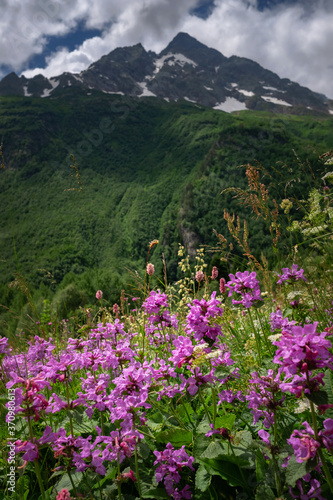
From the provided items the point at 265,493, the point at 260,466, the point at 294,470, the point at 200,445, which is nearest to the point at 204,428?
the point at 200,445

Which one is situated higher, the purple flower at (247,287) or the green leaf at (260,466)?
the purple flower at (247,287)

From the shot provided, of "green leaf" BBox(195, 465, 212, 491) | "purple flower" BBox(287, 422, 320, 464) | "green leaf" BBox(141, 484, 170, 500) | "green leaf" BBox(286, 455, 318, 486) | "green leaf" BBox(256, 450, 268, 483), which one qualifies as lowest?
"green leaf" BBox(141, 484, 170, 500)

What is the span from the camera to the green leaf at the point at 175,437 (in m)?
→ 1.77

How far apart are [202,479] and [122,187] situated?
163843 millimetres

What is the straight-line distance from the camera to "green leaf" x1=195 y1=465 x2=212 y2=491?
5.03ft

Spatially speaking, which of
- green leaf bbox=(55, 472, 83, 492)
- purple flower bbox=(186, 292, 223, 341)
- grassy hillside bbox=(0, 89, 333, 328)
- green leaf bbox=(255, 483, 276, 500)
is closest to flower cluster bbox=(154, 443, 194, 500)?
green leaf bbox=(255, 483, 276, 500)

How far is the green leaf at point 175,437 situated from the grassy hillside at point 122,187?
4341 cm

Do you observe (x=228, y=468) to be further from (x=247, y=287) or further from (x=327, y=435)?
(x=247, y=287)

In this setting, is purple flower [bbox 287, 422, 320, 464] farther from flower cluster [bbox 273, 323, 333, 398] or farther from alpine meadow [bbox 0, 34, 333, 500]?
flower cluster [bbox 273, 323, 333, 398]

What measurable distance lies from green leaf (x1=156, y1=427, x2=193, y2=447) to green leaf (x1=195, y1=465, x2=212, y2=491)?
0.19 meters

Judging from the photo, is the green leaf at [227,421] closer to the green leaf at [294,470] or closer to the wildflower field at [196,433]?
the wildflower field at [196,433]

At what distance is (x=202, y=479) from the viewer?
1576mm

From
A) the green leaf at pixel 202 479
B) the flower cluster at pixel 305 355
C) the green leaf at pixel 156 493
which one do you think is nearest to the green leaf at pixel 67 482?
the green leaf at pixel 156 493

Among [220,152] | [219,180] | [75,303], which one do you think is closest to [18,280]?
[75,303]
